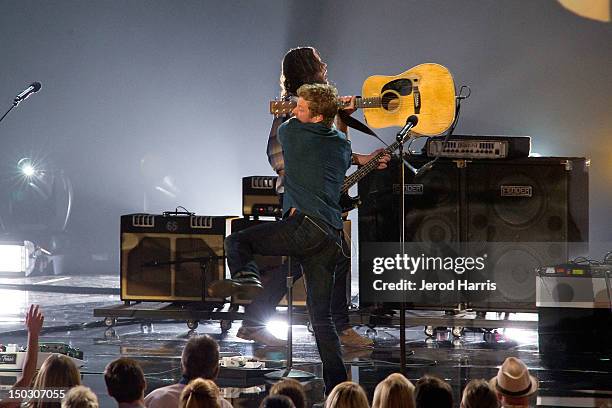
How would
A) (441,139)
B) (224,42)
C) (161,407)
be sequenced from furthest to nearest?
(224,42) → (441,139) → (161,407)

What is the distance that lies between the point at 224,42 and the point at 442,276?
544 cm

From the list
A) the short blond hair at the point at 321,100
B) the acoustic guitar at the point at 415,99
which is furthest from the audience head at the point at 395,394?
the acoustic guitar at the point at 415,99

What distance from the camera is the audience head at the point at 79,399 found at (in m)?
3.43

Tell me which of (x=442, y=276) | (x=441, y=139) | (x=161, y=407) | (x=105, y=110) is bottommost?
(x=161, y=407)

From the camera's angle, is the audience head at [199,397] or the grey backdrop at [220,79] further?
the grey backdrop at [220,79]

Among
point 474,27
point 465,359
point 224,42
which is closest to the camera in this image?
point 465,359

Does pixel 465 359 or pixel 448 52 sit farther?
pixel 448 52

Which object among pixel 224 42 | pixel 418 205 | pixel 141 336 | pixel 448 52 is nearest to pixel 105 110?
pixel 224 42

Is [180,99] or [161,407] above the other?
[180,99]

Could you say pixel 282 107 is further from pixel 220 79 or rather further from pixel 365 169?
pixel 220 79

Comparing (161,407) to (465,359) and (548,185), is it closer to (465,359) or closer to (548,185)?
(465,359)

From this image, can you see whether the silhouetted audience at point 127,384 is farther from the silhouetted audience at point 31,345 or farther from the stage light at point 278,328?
the stage light at point 278,328

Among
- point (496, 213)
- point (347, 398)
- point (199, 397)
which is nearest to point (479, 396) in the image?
point (347, 398)

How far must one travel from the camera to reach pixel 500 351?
25.2 ft
